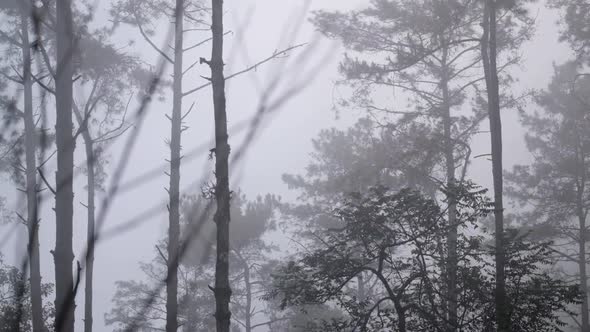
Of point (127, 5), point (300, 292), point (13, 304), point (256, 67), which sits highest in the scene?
point (127, 5)

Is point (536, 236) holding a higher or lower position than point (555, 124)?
lower

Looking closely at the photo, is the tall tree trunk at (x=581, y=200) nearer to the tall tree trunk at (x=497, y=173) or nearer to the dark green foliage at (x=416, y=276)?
the tall tree trunk at (x=497, y=173)

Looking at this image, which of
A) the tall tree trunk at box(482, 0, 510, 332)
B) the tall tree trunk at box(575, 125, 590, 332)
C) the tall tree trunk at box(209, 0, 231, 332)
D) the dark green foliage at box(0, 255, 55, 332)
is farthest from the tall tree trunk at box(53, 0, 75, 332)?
the tall tree trunk at box(575, 125, 590, 332)

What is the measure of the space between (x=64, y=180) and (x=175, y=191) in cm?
528

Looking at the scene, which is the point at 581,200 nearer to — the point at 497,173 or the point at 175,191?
the point at 497,173

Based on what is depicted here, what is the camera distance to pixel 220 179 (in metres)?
5.59

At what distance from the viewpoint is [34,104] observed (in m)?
Answer: 14.7

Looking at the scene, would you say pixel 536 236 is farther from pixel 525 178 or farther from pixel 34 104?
pixel 34 104

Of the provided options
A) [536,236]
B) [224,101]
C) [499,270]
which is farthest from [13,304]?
[536,236]

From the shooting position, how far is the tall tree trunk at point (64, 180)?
15.9ft

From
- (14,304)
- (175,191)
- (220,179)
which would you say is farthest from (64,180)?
(14,304)

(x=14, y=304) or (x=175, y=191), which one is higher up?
(x=175, y=191)

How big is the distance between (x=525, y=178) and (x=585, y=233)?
359cm

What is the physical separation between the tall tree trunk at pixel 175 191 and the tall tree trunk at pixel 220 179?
368cm
